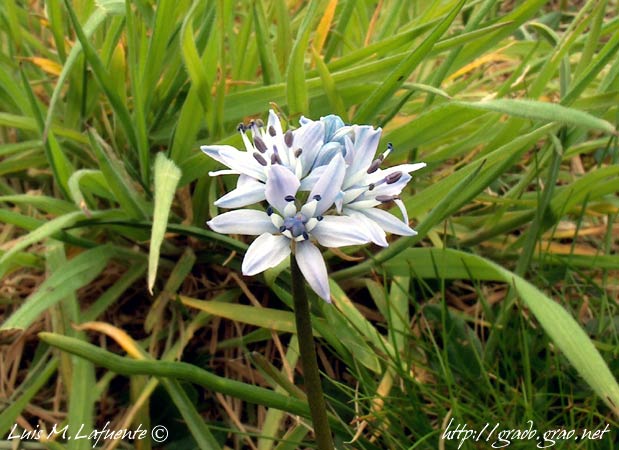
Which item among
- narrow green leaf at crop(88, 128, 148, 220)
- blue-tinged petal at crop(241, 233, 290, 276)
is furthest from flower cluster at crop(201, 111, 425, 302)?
narrow green leaf at crop(88, 128, 148, 220)

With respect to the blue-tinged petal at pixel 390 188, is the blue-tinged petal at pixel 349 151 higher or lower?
higher

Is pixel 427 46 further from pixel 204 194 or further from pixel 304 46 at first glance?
pixel 204 194

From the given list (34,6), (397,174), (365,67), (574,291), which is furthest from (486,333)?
(34,6)

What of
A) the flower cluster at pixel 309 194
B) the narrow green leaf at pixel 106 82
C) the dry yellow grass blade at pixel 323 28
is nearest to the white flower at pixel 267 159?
the flower cluster at pixel 309 194

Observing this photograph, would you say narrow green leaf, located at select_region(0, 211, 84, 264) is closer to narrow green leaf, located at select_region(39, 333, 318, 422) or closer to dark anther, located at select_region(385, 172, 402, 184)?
narrow green leaf, located at select_region(39, 333, 318, 422)

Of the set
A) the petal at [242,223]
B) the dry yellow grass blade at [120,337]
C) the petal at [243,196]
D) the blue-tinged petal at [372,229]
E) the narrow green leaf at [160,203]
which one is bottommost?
the dry yellow grass blade at [120,337]

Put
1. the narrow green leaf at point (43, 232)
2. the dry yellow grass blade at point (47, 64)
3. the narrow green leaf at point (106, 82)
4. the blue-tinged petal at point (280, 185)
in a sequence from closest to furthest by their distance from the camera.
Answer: the blue-tinged petal at point (280, 185), the narrow green leaf at point (43, 232), the narrow green leaf at point (106, 82), the dry yellow grass blade at point (47, 64)

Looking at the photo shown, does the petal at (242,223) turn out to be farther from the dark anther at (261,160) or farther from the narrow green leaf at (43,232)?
the narrow green leaf at (43,232)
